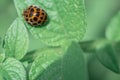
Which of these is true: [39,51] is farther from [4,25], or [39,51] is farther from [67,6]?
[4,25]

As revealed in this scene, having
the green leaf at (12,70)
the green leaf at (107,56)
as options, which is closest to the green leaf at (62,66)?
the green leaf at (12,70)

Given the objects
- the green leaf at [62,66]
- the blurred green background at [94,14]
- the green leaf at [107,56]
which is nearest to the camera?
the green leaf at [62,66]

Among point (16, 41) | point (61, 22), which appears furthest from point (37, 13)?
point (16, 41)

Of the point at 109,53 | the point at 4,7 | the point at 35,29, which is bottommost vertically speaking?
the point at 4,7

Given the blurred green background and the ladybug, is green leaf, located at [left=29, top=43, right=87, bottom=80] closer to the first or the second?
the ladybug

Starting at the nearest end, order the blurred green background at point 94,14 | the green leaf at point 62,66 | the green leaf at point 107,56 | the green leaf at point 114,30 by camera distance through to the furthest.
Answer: the green leaf at point 62,66
the green leaf at point 107,56
the green leaf at point 114,30
the blurred green background at point 94,14

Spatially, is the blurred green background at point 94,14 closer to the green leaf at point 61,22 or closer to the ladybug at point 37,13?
the ladybug at point 37,13

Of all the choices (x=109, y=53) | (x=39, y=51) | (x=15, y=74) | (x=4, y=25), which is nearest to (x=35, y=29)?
(x=39, y=51)
